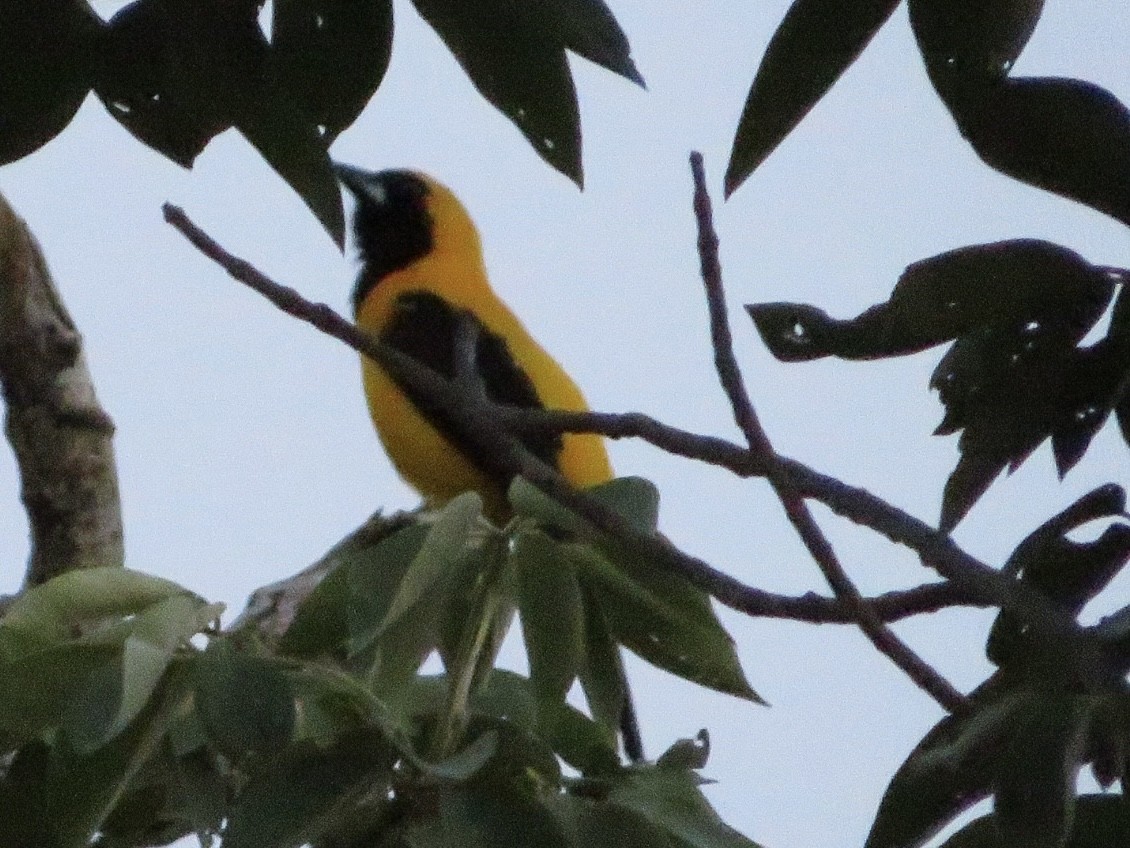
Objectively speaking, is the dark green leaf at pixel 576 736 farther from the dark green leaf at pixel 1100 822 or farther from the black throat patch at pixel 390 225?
the black throat patch at pixel 390 225

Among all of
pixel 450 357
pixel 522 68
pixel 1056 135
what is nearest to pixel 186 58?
pixel 522 68

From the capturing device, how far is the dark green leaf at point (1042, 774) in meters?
1.00

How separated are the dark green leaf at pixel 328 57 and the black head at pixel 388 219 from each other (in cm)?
422

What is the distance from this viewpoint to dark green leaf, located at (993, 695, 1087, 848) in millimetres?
999

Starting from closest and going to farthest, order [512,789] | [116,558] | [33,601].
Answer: [512,789], [33,601], [116,558]

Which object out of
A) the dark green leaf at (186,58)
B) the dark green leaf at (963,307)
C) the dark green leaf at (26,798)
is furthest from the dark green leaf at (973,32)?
the dark green leaf at (26,798)

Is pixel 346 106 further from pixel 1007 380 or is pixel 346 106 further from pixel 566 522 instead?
pixel 1007 380

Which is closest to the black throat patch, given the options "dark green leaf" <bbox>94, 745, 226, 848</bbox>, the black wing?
the black wing

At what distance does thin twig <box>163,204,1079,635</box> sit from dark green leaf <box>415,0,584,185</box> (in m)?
0.18

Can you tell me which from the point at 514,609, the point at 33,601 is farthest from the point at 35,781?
the point at 514,609

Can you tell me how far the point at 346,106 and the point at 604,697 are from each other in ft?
1.54

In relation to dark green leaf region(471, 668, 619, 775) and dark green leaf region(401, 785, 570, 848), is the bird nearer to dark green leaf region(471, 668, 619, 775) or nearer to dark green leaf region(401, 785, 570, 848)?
dark green leaf region(471, 668, 619, 775)

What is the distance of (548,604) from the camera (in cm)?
139

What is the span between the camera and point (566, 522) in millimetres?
1339
